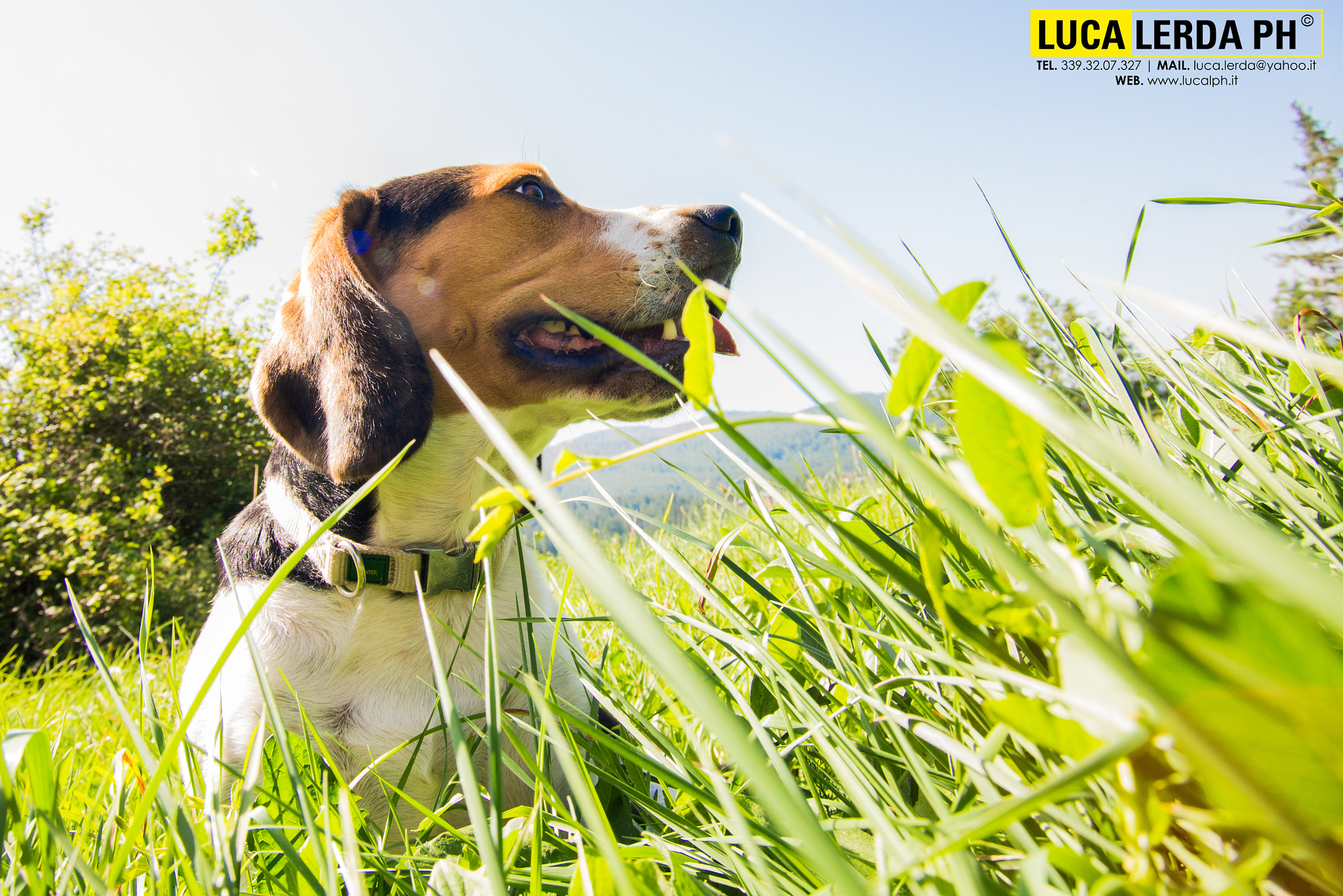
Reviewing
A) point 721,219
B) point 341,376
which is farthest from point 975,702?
point 721,219

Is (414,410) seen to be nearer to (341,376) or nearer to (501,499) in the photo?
(341,376)

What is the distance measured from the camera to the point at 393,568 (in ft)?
5.69

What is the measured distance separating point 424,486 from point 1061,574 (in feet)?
6.30

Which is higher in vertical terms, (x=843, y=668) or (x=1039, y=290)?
(x=1039, y=290)

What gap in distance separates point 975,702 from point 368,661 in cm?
161

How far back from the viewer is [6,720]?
237cm

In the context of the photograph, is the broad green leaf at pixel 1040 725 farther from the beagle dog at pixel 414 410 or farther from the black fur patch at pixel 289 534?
the black fur patch at pixel 289 534

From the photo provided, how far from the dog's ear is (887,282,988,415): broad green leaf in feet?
5.35

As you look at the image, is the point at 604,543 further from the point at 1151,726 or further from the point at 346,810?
the point at 1151,726

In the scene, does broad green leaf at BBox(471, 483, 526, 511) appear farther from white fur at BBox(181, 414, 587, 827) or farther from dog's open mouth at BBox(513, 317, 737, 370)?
dog's open mouth at BBox(513, 317, 737, 370)

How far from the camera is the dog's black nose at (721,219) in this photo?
2.42 m

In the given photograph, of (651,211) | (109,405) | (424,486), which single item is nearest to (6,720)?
(424,486)

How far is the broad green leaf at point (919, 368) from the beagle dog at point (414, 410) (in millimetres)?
1114

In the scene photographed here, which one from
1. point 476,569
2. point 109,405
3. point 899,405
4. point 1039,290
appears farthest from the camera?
point 109,405
